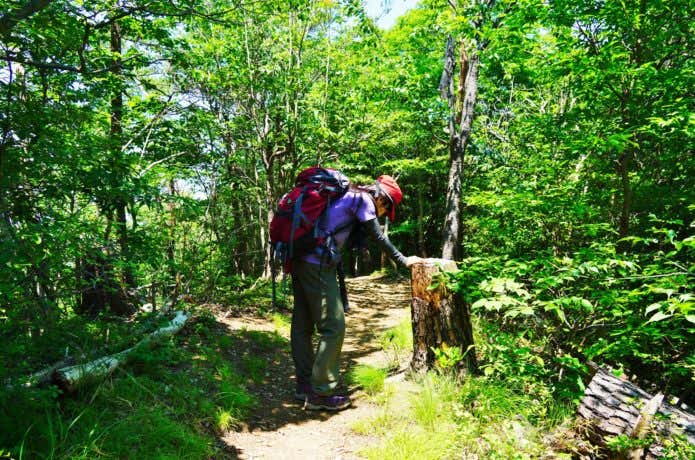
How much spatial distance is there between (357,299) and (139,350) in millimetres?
7615

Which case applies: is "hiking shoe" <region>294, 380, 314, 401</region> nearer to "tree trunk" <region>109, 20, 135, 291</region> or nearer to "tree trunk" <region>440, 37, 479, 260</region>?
"tree trunk" <region>109, 20, 135, 291</region>

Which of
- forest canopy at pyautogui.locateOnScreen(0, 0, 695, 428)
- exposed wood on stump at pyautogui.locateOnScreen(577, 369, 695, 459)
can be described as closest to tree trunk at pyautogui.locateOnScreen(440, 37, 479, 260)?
forest canopy at pyautogui.locateOnScreen(0, 0, 695, 428)

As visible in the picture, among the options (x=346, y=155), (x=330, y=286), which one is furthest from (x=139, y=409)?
(x=346, y=155)

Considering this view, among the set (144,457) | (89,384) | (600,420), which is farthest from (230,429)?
(600,420)

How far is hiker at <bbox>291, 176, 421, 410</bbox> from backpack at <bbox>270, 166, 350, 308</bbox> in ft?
0.23

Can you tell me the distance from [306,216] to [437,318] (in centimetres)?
174

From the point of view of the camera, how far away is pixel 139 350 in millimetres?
3367

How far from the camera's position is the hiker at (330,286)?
3.57 m

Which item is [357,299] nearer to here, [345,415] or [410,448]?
[345,415]

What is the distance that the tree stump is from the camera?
3.88 metres

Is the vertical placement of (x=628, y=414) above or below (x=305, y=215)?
below

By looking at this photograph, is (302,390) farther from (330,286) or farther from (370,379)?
(330,286)

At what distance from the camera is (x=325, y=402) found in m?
3.75

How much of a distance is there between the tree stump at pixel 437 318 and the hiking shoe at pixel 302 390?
46.2 inches
